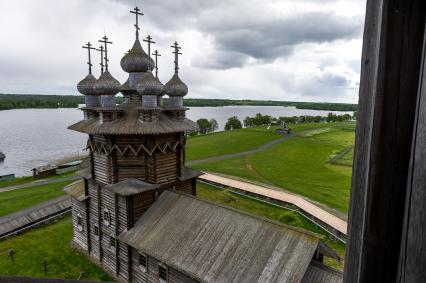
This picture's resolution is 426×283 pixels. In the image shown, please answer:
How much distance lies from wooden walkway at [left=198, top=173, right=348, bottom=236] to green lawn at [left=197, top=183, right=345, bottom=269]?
91 centimetres

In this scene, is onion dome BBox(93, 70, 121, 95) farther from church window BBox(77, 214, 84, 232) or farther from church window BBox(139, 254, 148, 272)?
church window BBox(139, 254, 148, 272)

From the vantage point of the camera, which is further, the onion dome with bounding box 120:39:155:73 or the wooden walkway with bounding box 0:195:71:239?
the wooden walkway with bounding box 0:195:71:239

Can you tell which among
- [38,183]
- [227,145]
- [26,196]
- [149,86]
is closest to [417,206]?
[149,86]

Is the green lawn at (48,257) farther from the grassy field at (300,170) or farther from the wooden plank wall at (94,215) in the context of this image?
the grassy field at (300,170)

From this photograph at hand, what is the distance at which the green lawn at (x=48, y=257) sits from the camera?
1753 centimetres

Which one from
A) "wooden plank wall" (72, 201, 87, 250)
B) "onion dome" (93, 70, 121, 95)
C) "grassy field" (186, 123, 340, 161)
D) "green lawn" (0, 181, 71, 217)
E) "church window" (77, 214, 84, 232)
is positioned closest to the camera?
"onion dome" (93, 70, 121, 95)

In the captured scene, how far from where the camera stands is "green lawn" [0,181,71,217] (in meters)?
26.9

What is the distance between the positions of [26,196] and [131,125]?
73.6ft

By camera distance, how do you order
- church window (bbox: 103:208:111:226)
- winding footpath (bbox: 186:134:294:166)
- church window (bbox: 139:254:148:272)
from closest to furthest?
church window (bbox: 139:254:148:272) → church window (bbox: 103:208:111:226) → winding footpath (bbox: 186:134:294:166)

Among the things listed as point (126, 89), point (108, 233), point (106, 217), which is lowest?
point (108, 233)

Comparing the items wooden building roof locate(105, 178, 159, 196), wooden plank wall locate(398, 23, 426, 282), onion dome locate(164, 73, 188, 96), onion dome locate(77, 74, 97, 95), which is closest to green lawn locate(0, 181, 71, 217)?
onion dome locate(77, 74, 97, 95)

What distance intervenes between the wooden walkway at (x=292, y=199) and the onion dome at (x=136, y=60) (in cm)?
1309

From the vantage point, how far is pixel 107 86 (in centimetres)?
1656

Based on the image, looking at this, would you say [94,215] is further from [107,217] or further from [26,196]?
[26,196]
